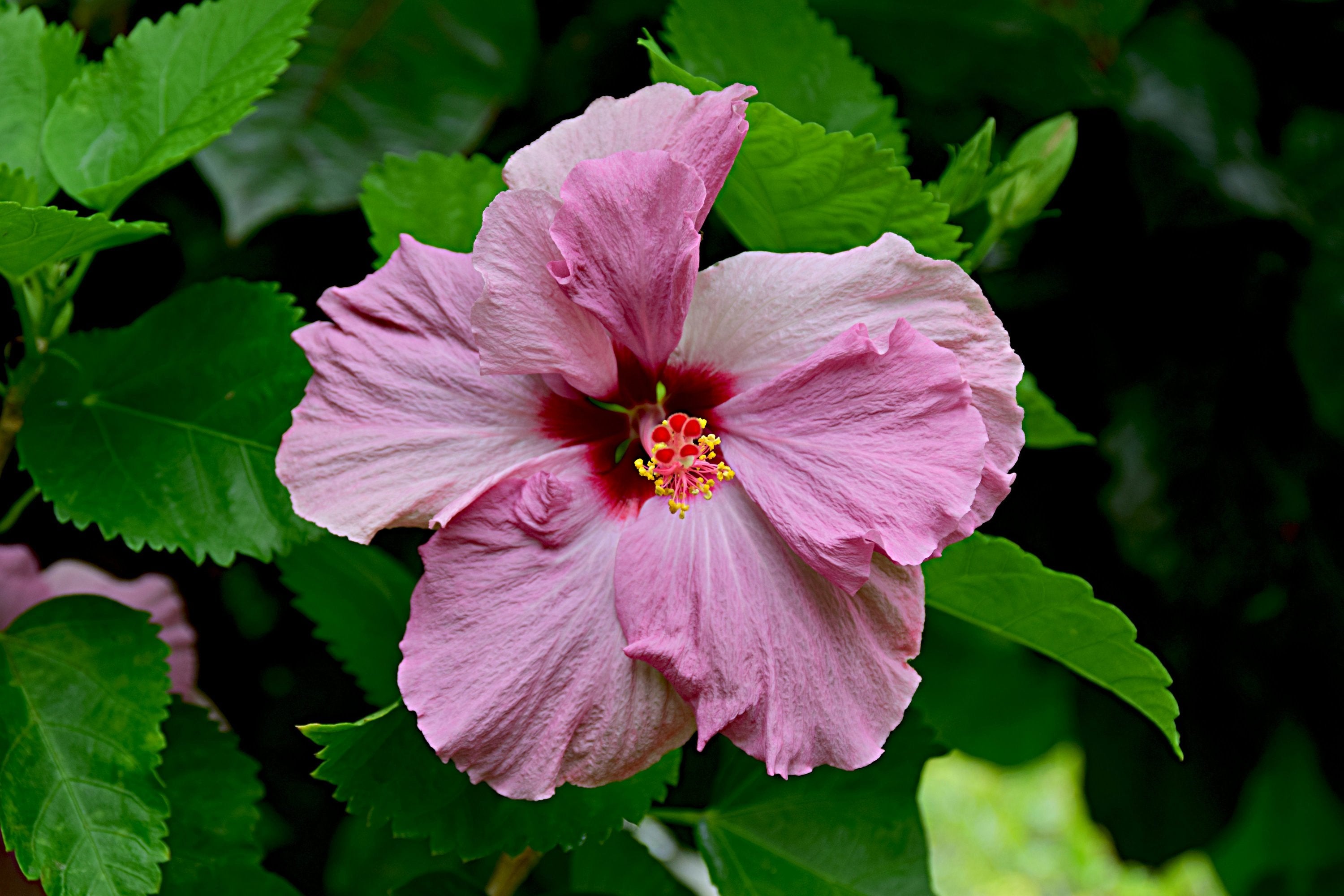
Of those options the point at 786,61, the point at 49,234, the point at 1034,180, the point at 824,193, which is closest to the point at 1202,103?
the point at 1034,180

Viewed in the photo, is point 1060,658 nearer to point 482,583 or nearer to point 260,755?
point 482,583

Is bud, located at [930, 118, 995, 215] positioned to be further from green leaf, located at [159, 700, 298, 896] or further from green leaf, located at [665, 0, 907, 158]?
green leaf, located at [159, 700, 298, 896]

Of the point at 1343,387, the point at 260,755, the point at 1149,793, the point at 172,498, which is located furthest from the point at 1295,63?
the point at 260,755

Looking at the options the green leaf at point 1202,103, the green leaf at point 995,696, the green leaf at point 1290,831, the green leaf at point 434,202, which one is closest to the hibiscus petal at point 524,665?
the green leaf at point 434,202

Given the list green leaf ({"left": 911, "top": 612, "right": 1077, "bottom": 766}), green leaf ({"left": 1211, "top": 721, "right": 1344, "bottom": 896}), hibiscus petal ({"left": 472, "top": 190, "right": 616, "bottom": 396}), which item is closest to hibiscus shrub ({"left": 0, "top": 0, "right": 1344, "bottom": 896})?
hibiscus petal ({"left": 472, "top": 190, "right": 616, "bottom": 396})

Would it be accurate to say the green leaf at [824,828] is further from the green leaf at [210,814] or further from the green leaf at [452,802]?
the green leaf at [210,814]

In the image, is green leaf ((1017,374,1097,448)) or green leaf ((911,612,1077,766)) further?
green leaf ((911,612,1077,766))

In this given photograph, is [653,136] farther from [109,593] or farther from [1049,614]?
[109,593]
